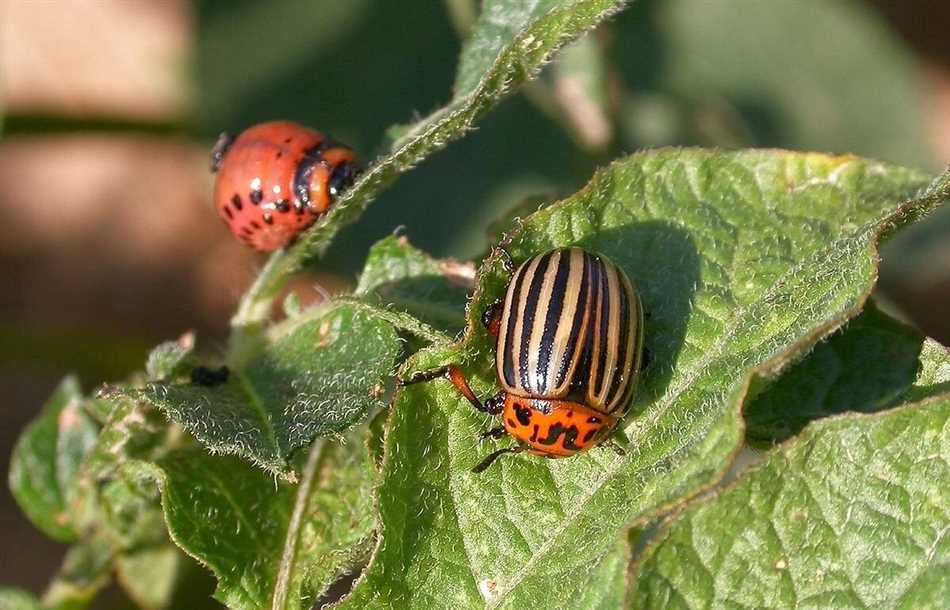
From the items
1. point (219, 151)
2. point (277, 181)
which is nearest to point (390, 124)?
point (219, 151)

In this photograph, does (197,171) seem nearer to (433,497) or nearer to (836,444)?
(433,497)

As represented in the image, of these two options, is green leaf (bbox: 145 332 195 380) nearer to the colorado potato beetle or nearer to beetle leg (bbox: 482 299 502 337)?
the colorado potato beetle

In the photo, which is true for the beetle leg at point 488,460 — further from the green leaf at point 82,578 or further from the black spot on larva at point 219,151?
the black spot on larva at point 219,151

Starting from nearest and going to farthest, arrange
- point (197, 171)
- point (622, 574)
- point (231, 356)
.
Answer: point (622, 574), point (231, 356), point (197, 171)

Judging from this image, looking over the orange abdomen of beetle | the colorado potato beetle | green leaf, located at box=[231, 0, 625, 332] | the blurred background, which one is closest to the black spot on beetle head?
the orange abdomen of beetle

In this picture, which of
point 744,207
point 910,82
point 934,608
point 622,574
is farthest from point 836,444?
point 910,82

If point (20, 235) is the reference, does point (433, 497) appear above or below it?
below
